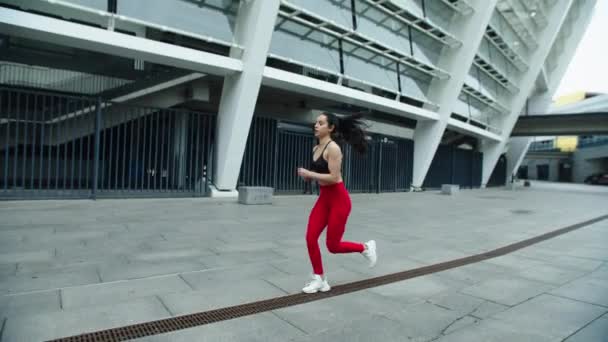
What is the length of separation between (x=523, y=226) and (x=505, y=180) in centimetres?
3107

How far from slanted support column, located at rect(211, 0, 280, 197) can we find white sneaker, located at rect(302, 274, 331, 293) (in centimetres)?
896

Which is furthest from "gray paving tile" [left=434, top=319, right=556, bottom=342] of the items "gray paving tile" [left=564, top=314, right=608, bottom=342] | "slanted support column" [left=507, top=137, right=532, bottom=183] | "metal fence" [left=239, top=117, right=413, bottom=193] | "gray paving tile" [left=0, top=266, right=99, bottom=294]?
"slanted support column" [left=507, top=137, right=532, bottom=183]

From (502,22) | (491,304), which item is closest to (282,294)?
(491,304)

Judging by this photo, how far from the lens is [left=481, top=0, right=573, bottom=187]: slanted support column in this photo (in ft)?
94.0

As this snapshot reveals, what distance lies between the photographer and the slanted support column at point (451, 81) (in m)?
19.7

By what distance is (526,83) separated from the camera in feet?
98.1

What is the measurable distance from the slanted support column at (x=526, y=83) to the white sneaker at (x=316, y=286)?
29.8 m

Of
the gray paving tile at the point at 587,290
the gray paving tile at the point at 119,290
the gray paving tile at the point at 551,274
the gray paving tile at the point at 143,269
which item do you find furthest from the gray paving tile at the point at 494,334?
the gray paving tile at the point at 143,269

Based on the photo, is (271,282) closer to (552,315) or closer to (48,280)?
(48,280)

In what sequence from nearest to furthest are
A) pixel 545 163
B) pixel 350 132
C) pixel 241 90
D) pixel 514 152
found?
pixel 350 132, pixel 241 90, pixel 514 152, pixel 545 163

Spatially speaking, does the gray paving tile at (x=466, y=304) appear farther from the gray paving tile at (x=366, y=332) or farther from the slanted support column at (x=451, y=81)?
the slanted support column at (x=451, y=81)

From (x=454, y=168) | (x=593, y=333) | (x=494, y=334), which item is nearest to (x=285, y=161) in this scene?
(x=494, y=334)

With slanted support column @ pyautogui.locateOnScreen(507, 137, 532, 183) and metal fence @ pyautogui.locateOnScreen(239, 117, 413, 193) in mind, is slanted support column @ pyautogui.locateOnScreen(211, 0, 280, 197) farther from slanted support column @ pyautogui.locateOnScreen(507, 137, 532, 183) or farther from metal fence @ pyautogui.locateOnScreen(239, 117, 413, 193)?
slanted support column @ pyautogui.locateOnScreen(507, 137, 532, 183)

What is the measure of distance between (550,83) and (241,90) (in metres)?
37.3
